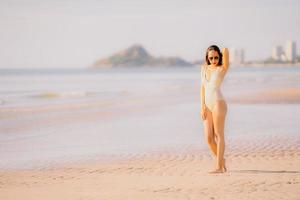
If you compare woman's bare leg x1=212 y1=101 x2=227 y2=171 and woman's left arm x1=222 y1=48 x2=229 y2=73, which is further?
woman's bare leg x1=212 y1=101 x2=227 y2=171

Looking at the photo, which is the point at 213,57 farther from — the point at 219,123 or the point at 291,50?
the point at 291,50

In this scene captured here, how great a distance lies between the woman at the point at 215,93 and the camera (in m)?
7.62

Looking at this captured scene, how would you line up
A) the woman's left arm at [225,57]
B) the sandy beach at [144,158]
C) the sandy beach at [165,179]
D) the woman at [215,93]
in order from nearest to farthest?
the sandy beach at [165,179] → the sandy beach at [144,158] → the woman's left arm at [225,57] → the woman at [215,93]

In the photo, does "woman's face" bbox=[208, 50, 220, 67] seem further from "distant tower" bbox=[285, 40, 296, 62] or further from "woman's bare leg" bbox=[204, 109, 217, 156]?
"distant tower" bbox=[285, 40, 296, 62]

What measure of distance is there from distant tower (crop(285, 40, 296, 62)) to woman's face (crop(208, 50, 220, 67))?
6022 inches

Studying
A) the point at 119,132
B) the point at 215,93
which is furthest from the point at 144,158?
the point at 119,132

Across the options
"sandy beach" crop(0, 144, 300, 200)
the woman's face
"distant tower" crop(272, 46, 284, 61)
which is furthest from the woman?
"distant tower" crop(272, 46, 284, 61)

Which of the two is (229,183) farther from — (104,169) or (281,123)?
(281,123)

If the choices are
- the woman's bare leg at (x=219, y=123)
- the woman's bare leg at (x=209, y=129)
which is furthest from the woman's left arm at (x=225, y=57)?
the woman's bare leg at (x=209, y=129)

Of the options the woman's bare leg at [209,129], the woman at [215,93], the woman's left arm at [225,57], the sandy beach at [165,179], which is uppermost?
the woman's left arm at [225,57]

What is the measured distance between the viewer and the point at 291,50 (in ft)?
524

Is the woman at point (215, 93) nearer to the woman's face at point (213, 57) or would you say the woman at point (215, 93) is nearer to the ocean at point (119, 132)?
the woman's face at point (213, 57)

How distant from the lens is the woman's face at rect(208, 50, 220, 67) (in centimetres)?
759

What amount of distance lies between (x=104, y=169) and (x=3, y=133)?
6.01m
